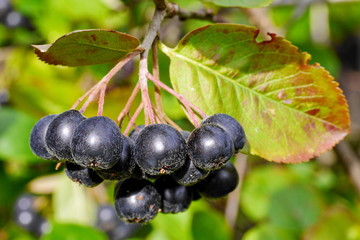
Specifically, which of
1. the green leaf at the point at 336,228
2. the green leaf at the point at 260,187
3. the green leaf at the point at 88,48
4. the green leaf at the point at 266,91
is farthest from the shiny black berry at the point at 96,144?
the green leaf at the point at 260,187

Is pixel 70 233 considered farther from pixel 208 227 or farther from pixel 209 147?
pixel 209 147

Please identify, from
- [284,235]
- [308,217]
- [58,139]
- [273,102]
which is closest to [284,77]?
[273,102]

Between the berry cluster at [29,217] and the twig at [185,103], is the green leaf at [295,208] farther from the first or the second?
the twig at [185,103]

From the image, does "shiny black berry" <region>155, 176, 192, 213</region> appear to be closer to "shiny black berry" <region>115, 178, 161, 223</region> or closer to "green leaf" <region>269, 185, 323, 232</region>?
"shiny black berry" <region>115, 178, 161, 223</region>

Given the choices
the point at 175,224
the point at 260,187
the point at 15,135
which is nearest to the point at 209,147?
the point at 175,224

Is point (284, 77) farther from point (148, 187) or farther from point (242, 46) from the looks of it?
point (148, 187)

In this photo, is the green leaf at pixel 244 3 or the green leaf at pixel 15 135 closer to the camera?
the green leaf at pixel 244 3

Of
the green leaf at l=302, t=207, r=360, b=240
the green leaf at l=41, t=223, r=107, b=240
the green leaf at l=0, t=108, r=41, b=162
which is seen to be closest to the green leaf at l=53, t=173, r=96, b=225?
the green leaf at l=0, t=108, r=41, b=162
